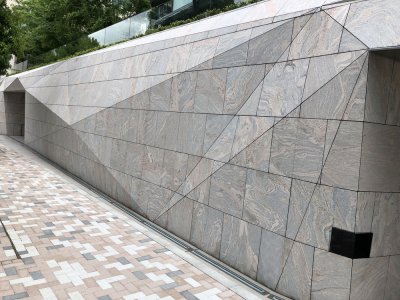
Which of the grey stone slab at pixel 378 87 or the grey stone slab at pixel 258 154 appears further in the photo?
the grey stone slab at pixel 258 154

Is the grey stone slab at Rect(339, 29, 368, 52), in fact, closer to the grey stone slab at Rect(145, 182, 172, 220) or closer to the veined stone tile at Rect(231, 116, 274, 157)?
the veined stone tile at Rect(231, 116, 274, 157)

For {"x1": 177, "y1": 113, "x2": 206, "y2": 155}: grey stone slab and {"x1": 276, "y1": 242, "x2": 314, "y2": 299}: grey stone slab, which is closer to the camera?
{"x1": 276, "y1": 242, "x2": 314, "y2": 299}: grey stone slab

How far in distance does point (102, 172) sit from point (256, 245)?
5788 mm

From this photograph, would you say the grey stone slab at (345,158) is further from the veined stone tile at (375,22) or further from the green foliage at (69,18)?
the green foliage at (69,18)

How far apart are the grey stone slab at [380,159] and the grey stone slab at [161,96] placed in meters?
4.18

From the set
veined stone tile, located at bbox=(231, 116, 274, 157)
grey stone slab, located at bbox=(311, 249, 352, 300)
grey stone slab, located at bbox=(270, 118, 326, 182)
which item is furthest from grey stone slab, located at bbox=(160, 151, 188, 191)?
grey stone slab, located at bbox=(311, 249, 352, 300)

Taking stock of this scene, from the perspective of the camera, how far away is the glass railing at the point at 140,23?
862cm

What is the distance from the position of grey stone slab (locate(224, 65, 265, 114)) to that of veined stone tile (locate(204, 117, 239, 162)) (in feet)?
0.80

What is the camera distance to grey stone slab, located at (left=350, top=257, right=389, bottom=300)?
409cm

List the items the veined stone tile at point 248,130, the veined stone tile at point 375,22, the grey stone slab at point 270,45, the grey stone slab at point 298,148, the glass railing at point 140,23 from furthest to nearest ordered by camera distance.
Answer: the glass railing at point 140,23
the veined stone tile at point 248,130
the grey stone slab at point 270,45
the grey stone slab at point 298,148
the veined stone tile at point 375,22

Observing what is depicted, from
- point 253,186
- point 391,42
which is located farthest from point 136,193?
point 391,42

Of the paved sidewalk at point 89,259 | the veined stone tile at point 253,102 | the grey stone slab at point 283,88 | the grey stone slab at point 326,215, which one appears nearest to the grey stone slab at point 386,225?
the grey stone slab at point 326,215

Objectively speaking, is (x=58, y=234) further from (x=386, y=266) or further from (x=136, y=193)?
(x=386, y=266)

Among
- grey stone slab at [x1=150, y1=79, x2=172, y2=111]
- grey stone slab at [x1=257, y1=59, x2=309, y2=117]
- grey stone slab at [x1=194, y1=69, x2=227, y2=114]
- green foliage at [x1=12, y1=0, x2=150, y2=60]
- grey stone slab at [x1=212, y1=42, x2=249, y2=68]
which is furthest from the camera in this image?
green foliage at [x1=12, y1=0, x2=150, y2=60]
